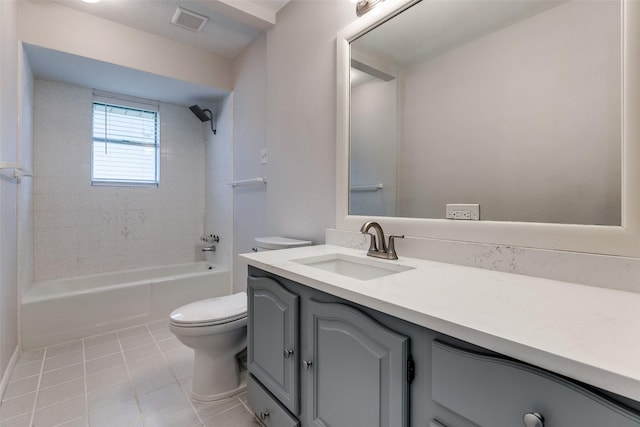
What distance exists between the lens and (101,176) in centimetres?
291

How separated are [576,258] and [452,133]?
2.20 ft

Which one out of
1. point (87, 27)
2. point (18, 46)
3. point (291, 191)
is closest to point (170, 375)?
point (291, 191)

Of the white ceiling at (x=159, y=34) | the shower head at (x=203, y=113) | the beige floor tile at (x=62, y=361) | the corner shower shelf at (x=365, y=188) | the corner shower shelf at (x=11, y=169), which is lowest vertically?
the beige floor tile at (x=62, y=361)

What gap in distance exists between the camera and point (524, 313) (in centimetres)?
65

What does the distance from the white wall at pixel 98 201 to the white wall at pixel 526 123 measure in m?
2.79

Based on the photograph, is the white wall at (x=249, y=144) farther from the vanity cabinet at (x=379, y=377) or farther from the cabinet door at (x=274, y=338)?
the vanity cabinet at (x=379, y=377)

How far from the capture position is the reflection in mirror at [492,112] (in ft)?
2.99

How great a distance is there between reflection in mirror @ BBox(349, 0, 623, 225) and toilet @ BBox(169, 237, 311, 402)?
35.6 inches

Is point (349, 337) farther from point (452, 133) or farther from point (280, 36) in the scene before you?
point (280, 36)

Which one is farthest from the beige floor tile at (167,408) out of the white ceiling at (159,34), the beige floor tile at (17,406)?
the white ceiling at (159,34)

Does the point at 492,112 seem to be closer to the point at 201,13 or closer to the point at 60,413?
the point at 201,13

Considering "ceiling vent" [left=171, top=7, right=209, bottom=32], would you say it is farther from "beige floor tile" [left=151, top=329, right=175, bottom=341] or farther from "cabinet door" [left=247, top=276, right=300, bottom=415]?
"beige floor tile" [left=151, top=329, right=175, bottom=341]

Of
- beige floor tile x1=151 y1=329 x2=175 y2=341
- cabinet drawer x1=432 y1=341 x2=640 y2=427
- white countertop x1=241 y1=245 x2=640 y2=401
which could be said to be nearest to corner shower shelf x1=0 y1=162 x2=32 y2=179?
beige floor tile x1=151 y1=329 x2=175 y2=341

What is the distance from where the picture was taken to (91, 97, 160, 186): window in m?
2.90
